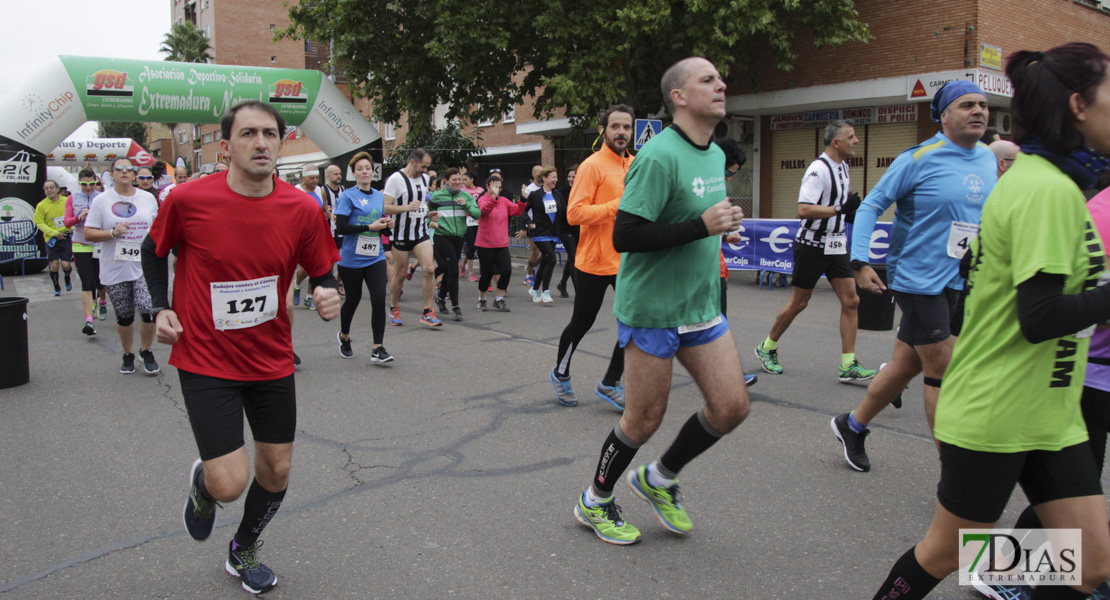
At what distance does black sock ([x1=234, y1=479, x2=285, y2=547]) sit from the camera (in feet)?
10.2

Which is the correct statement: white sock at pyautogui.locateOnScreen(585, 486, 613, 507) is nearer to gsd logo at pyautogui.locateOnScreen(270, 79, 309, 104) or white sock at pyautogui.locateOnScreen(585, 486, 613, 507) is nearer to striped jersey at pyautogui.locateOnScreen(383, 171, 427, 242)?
striped jersey at pyautogui.locateOnScreen(383, 171, 427, 242)

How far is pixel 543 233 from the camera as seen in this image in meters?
12.1

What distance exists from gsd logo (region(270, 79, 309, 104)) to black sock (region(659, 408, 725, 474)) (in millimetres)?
15717

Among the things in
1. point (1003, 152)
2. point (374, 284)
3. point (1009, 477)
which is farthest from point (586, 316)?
point (1009, 477)

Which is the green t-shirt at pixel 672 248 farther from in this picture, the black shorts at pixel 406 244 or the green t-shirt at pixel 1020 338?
the black shorts at pixel 406 244

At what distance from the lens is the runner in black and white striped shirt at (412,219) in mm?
8684

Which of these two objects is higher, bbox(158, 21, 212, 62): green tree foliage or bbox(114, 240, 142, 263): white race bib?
bbox(158, 21, 212, 62): green tree foliage

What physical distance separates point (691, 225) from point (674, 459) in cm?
104

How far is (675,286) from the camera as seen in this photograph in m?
3.31

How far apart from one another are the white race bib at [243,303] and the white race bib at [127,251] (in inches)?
196

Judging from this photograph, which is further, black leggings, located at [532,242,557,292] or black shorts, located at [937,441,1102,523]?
black leggings, located at [532,242,557,292]

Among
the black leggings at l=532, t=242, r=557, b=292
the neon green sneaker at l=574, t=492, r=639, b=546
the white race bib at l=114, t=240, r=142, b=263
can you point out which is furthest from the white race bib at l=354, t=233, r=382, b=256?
the neon green sneaker at l=574, t=492, r=639, b=546

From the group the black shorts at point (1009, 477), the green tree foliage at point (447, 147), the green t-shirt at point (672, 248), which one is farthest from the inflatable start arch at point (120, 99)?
the black shorts at point (1009, 477)

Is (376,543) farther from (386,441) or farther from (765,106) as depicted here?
(765,106)
